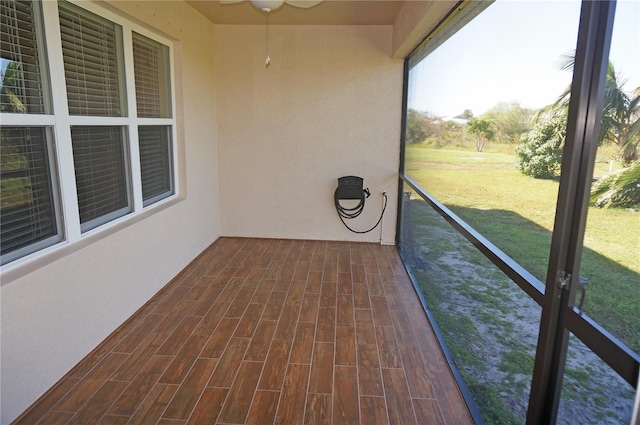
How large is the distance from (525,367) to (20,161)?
8.42 feet

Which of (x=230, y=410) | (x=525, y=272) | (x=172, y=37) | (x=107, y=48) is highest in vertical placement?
(x=172, y=37)

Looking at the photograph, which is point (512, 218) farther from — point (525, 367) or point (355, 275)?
point (355, 275)

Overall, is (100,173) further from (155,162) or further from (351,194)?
(351,194)

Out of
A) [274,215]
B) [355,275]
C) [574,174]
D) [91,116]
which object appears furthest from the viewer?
[274,215]

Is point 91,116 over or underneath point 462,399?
over

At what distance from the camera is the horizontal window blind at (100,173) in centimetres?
255

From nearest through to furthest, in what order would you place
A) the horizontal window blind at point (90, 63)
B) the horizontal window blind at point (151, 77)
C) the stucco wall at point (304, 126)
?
the horizontal window blind at point (90, 63)
the horizontal window blind at point (151, 77)
the stucco wall at point (304, 126)

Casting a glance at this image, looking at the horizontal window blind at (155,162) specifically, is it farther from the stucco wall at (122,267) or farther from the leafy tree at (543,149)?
the leafy tree at (543,149)

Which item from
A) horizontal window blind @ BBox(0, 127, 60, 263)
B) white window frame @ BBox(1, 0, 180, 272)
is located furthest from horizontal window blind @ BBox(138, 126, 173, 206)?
horizontal window blind @ BBox(0, 127, 60, 263)

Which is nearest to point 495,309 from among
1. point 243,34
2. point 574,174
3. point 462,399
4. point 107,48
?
point 462,399

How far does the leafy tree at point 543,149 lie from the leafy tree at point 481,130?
0.43 meters

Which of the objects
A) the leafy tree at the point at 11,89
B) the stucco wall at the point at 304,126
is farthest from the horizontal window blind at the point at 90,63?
the stucco wall at the point at 304,126

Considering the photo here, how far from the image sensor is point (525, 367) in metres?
1.54

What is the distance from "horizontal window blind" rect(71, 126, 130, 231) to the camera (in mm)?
2553
